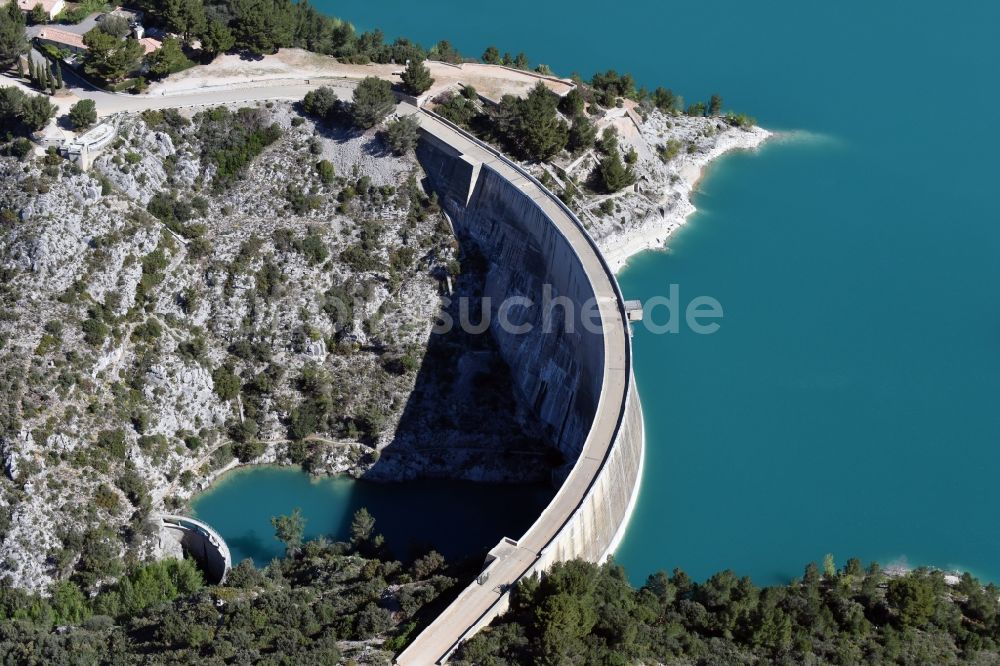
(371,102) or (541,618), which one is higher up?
(371,102)

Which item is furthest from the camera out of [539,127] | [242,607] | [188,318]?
[539,127]

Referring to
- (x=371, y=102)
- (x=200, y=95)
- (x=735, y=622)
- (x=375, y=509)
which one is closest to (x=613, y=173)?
(x=371, y=102)

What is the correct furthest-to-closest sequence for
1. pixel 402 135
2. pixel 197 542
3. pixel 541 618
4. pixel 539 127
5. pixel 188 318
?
pixel 539 127, pixel 402 135, pixel 188 318, pixel 197 542, pixel 541 618

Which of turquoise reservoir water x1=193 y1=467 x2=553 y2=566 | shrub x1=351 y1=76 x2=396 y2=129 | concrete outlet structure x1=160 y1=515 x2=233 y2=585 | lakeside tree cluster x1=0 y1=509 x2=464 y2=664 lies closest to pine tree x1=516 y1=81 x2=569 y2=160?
shrub x1=351 y1=76 x2=396 y2=129

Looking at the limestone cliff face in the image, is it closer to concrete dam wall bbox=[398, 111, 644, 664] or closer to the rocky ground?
the rocky ground

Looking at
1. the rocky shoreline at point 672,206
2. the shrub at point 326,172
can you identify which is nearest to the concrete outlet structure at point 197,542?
the shrub at point 326,172

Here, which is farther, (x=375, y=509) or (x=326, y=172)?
(x=326, y=172)

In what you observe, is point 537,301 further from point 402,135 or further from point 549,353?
point 402,135
